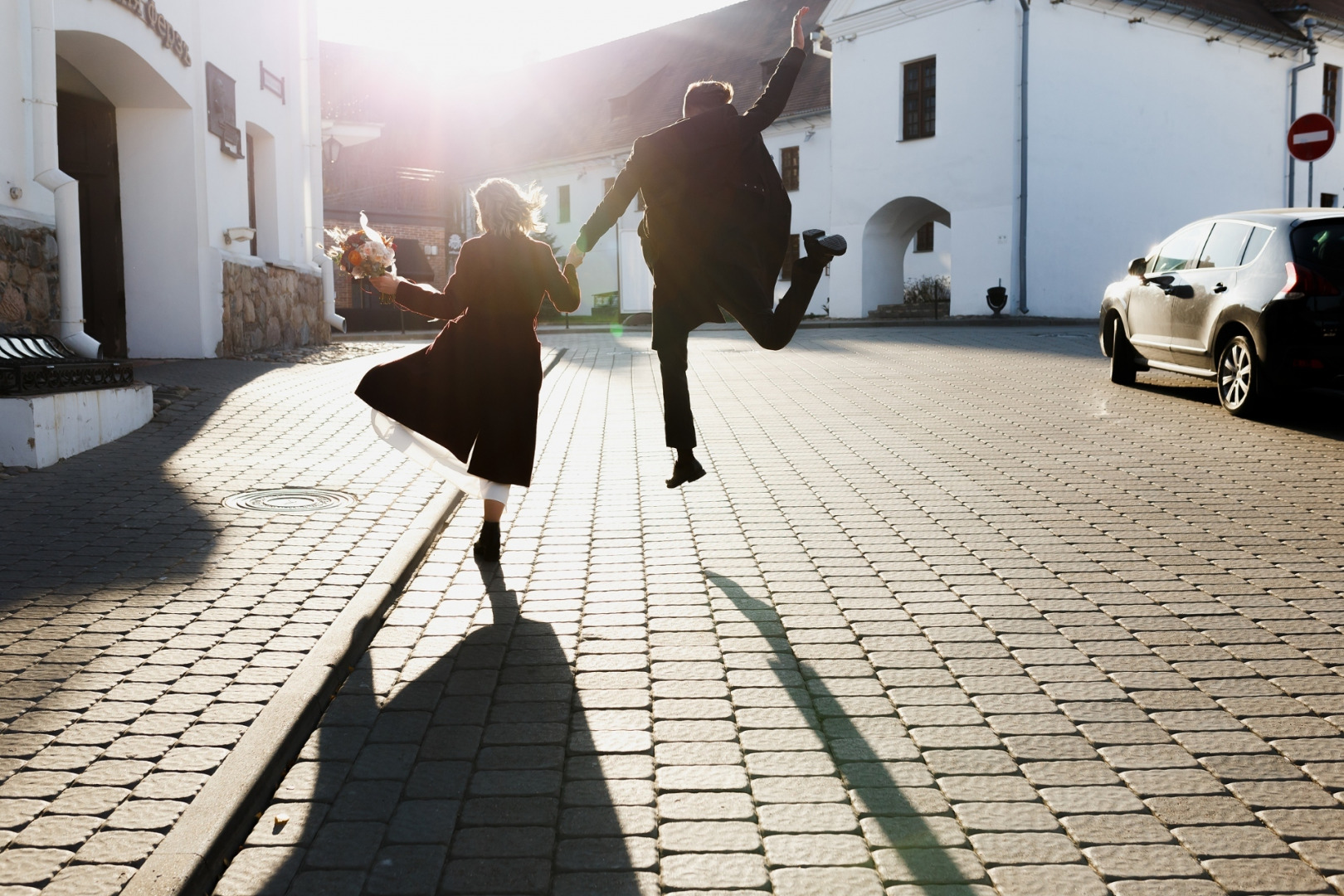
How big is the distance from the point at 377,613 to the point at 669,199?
244cm

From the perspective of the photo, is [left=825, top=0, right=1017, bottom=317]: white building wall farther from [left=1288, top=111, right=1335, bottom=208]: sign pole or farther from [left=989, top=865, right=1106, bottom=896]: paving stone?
[left=989, top=865, right=1106, bottom=896]: paving stone

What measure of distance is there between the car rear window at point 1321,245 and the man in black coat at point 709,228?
5517 millimetres

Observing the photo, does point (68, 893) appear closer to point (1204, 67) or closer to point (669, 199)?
point (669, 199)

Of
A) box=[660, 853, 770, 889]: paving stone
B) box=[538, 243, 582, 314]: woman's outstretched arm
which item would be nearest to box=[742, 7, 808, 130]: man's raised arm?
box=[538, 243, 582, 314]: woman's outstretched arm

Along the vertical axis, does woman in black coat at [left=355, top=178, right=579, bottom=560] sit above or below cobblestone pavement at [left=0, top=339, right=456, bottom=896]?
above

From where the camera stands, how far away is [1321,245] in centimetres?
1000

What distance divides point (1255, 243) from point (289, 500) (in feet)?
26.0

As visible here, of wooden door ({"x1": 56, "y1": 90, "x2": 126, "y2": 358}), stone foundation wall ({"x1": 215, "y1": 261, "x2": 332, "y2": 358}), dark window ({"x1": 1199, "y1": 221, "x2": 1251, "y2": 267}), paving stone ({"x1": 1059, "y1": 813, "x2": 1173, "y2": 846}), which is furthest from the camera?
stone foundation wall ({"x1": 215, "y1": 261, "x2": 332, "y2": 358})

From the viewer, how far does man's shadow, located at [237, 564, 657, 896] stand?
2799mm

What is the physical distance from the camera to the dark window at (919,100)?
33.2m

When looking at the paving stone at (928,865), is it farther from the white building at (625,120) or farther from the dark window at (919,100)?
the white building at (625,120)

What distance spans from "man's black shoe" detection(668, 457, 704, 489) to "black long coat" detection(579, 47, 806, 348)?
0.59 metres

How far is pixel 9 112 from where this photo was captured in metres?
10.4

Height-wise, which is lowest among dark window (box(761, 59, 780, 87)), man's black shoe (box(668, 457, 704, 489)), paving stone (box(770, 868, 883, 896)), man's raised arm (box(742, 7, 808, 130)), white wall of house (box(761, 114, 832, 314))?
paving stone (box(770, 868, 883, 896))
